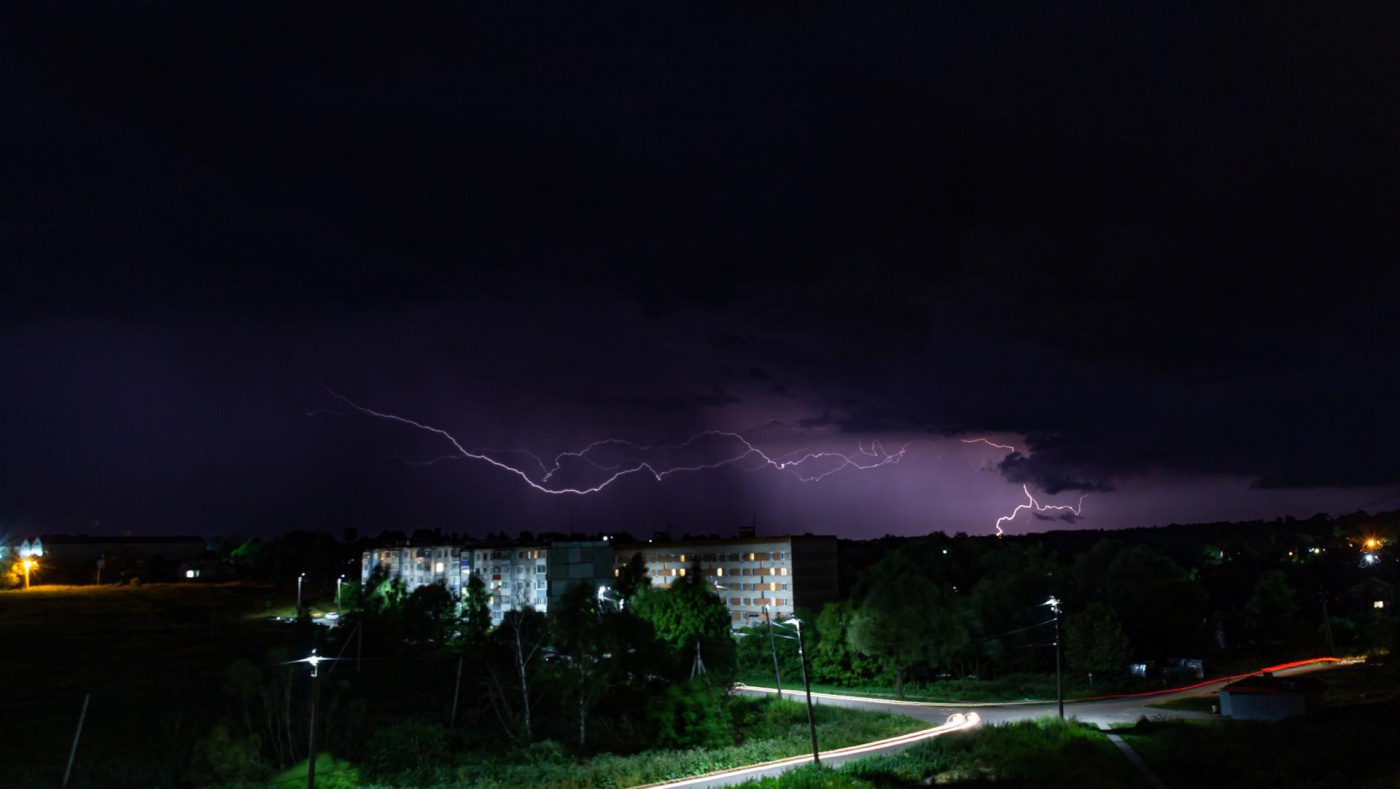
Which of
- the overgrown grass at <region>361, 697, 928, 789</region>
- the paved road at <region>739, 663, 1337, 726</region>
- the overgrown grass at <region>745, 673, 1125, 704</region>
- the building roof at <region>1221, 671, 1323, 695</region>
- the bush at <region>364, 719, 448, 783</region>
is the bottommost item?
the overgrown grass at <region>745, 673, 1125, 704</region>

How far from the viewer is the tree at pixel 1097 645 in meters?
49.8

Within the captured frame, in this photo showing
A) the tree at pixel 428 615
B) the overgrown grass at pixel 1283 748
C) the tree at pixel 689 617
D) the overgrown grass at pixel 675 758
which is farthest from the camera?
the tree at pixel 428 615

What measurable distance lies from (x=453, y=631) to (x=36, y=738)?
30.0 metres

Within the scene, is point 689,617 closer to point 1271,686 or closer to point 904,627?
point 904,627

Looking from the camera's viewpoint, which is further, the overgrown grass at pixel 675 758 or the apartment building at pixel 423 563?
the apartment building at pixel 423 563

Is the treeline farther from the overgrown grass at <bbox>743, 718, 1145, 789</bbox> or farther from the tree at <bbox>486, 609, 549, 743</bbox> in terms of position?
the overgrown grass at <bbox>743, 718, 1145, 789</bbox>

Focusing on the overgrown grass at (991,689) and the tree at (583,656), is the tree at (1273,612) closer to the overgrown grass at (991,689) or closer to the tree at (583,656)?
the overgrown grass at (991,689)

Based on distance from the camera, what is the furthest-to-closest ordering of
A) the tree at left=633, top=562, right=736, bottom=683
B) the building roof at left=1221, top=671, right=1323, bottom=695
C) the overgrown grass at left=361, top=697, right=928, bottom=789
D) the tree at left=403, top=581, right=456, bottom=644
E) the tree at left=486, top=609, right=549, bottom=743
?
the tree at left=403, top=581, right=456, bottom=644 < the tree at left=633, top=562, right=736, bottom=683 < the tree at left=486, top=609, right=549, bottom=743 < the building roof at left=1221, top=671, right=1323, bottom=695 < the overgrown grass at left=361, top=697, right=928, bottom=789

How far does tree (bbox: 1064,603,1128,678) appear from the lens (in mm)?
49781

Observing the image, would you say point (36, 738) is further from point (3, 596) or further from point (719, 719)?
point (3, 596)

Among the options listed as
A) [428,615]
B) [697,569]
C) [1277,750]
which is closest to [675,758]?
[1277,750]

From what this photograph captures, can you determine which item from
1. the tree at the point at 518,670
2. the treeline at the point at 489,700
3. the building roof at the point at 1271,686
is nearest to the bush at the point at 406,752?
the treeline at the point at 489,700

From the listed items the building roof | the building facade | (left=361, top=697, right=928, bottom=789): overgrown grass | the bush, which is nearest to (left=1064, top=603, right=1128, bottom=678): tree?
the building roof

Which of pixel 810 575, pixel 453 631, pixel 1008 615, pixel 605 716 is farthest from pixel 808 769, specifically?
pixel 810 575
